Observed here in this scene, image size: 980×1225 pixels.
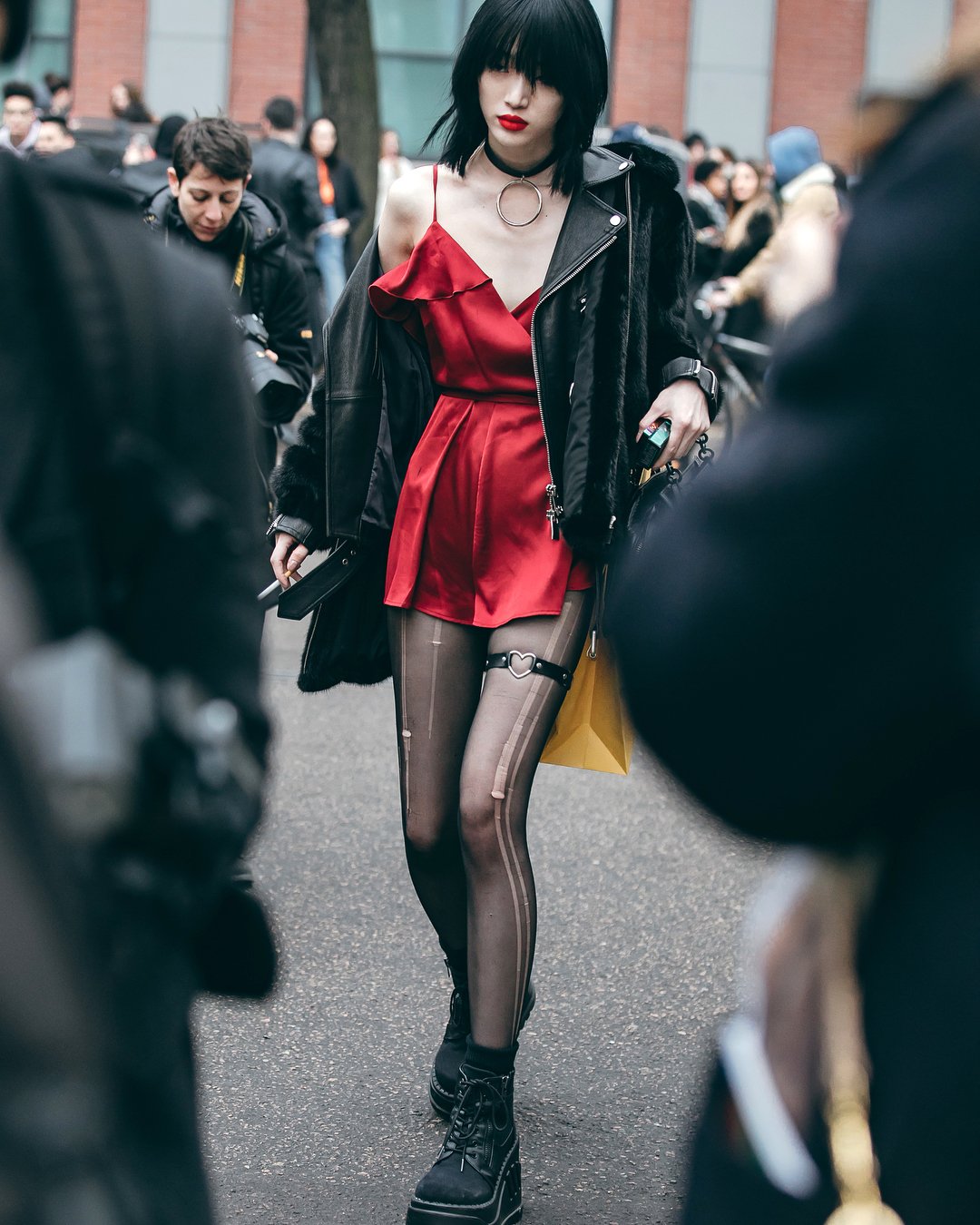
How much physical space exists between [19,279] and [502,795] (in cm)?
184

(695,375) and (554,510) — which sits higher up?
(695,375)

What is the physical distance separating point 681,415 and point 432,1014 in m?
1.66

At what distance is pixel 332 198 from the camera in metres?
13.1

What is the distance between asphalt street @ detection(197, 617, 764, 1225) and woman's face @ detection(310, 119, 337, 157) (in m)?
8.00

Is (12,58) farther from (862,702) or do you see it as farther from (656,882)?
(656,882)

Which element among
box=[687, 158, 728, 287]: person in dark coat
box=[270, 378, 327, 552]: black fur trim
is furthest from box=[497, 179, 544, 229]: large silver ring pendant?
box=[687, 158, 728, 287]: person in dark coat

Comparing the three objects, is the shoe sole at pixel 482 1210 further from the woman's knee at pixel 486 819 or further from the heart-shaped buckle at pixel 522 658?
the heart-shaped buckle at pixel 522 658

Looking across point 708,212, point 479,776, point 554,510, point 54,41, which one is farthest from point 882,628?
point 54,41

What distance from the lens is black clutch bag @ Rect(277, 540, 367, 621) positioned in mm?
3490

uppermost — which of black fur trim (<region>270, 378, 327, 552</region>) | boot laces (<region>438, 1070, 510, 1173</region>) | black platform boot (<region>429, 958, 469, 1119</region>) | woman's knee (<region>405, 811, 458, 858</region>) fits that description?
black fur trim (<region>270, 378, 327, 552</region>)

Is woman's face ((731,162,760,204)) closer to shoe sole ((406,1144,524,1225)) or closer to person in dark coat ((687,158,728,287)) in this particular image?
person in dark coat ((687,158,728,287))

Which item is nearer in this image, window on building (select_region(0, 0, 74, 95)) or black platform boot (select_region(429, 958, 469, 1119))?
black platform boot (select_region(429, 958, 469, 1119))

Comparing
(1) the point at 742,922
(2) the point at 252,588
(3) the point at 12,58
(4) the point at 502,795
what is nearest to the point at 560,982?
(1) the point at 742,922

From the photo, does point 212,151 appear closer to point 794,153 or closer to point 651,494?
point 651,494
